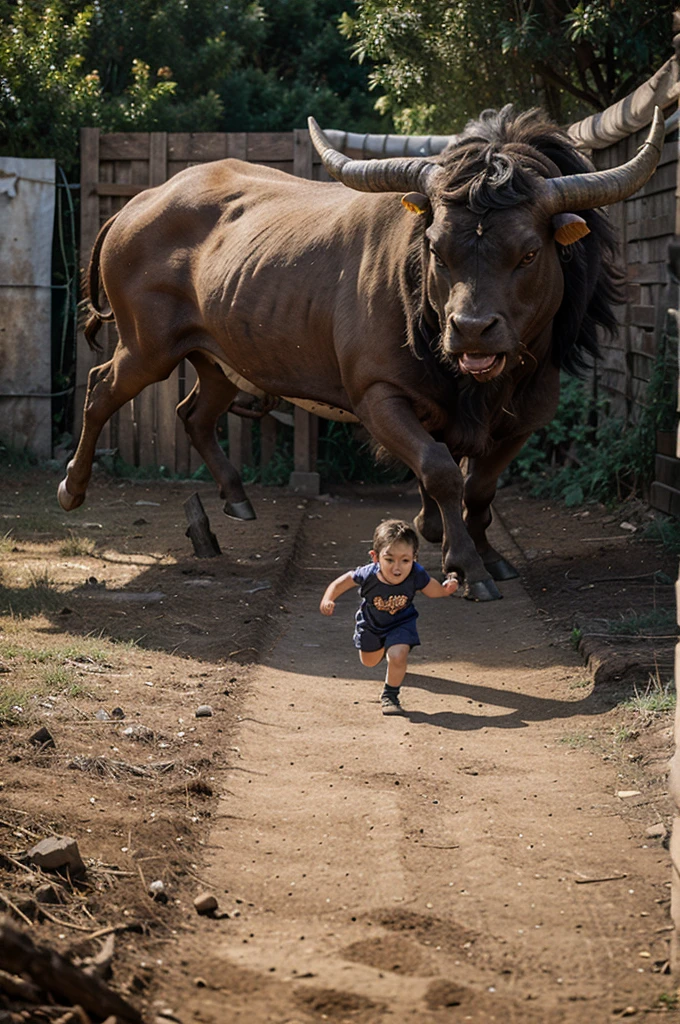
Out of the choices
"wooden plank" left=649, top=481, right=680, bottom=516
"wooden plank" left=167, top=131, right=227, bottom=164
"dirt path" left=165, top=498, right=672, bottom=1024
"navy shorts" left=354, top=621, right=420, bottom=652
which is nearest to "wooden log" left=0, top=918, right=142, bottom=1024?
"dirt path" left=165, top=498, right=672, bottom=1024

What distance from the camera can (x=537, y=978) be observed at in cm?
257

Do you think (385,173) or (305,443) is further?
(305,443)

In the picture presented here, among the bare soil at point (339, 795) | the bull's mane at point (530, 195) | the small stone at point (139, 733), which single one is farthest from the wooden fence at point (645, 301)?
the small stone at point (139, 733)

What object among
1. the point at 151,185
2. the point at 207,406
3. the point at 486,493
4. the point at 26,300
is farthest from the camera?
the point at 26,300

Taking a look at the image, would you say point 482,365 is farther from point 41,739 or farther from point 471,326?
point 41,739

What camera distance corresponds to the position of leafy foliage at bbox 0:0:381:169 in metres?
10.6

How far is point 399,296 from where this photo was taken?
5.76 metres

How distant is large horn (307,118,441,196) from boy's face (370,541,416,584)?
1.69 m

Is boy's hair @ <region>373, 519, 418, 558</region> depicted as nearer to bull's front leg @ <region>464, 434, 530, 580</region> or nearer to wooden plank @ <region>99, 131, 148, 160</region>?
bull's front leg @ <region>464, 434, 530, 580</region>

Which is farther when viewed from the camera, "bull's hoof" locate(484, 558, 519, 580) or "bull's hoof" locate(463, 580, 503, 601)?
"bull's hoof" locate(484, 558, 519, 580)

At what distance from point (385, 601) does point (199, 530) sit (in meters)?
2.67

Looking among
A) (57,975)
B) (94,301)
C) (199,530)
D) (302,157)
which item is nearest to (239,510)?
(199,530)

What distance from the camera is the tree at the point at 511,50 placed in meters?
9.38

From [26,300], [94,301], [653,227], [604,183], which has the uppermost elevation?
[604,183]
